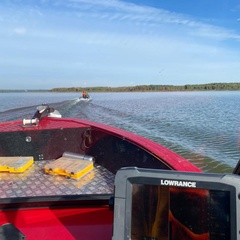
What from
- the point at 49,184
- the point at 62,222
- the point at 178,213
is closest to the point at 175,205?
the point at 178,213

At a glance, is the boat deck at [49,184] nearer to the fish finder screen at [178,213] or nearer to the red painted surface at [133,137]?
the red painted surface at [133,137]

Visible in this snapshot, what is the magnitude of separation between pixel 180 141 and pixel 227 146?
1.47 meters

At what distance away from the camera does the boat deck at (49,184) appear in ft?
8.44

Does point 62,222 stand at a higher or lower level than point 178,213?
lower

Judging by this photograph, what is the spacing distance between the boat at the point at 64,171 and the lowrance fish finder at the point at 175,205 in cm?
8

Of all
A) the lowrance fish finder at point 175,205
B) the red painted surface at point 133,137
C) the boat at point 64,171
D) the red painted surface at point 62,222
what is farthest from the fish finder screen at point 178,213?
the red painted surface at point 133,137

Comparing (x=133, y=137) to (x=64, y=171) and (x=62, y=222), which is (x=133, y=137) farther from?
(x=62, y=222)

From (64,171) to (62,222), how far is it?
0.99m

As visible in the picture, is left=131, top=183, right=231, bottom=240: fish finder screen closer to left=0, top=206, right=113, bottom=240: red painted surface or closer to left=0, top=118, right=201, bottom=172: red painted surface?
left=0, top=206, right=113, bottom=240: red painted surface

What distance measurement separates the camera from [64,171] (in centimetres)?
290

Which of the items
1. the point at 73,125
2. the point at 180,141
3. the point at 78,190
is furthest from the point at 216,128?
the point at 78,190

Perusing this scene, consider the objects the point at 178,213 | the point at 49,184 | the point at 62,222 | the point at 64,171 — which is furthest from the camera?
the point at 64,171

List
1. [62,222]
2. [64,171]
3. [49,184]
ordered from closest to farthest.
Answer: [62,222] → [49,184] → [64,171]

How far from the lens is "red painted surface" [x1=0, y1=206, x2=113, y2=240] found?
69.8 inches
